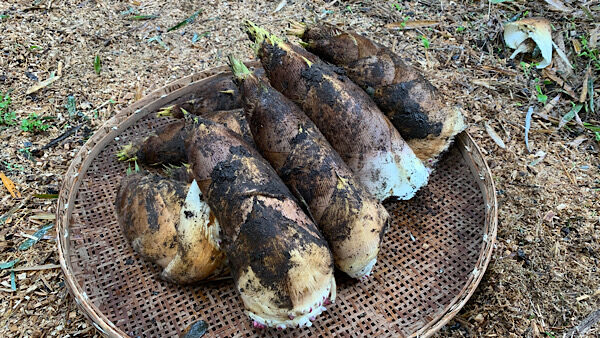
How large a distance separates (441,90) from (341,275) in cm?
209

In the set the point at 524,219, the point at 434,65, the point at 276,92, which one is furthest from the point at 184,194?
the point at 434,65

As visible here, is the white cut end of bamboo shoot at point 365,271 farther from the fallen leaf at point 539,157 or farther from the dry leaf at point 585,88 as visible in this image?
the dry leaf at point 585,88

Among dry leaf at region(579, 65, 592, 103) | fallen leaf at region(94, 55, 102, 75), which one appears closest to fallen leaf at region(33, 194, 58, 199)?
fallen leaf at region(94, 55, 102, 75)

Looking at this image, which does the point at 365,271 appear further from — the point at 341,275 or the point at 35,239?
the point at 35,239

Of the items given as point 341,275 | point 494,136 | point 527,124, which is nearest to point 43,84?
point 341,275

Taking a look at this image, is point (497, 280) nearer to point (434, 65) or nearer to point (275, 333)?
point (275, 333)

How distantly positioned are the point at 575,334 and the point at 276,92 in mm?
2045

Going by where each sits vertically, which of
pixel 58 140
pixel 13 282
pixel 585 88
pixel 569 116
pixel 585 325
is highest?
pixel 585 88

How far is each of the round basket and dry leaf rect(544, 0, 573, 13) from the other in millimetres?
2314

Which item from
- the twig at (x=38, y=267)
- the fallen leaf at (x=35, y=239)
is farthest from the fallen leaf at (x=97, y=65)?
the twig at (x=38, y=267)

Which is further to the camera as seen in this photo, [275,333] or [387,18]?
[387,18]

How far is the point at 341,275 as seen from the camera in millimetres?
2543

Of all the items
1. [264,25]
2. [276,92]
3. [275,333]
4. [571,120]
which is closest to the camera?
[275,333]

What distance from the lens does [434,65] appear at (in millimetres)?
4207
